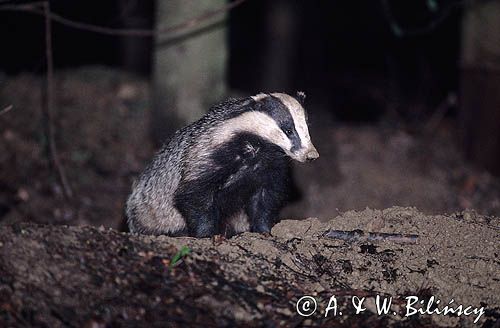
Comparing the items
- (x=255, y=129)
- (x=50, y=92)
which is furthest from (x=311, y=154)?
(x=50, y=92)

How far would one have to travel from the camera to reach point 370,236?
434cm

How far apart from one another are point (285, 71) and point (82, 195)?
4.08 meters

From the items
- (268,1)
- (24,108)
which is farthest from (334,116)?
(24,108)

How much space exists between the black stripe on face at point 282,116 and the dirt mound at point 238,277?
2.05 feet

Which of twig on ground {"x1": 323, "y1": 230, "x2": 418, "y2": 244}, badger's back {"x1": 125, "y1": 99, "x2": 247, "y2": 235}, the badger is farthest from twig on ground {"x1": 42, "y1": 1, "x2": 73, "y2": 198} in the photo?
twig on ground {"x1": 323, "y1": 230, "x2": 418, "y2": 244}

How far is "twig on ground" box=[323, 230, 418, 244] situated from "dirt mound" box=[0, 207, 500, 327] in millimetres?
22

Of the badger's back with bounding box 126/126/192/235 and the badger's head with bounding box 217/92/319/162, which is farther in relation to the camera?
the badger's back with bounding box 126/126/192/235

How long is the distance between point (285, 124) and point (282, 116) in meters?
0.05

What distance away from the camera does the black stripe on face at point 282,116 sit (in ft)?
14.5

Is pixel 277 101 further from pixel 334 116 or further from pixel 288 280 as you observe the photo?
pixel 334 116

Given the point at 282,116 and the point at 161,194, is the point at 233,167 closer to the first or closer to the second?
the point at 282,116

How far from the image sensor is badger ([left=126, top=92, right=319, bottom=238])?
4450 millimetres

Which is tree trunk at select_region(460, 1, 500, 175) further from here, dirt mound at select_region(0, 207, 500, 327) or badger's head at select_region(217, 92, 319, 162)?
badger's head at select_region(217, 92, 319, 162)

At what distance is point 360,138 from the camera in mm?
10758
